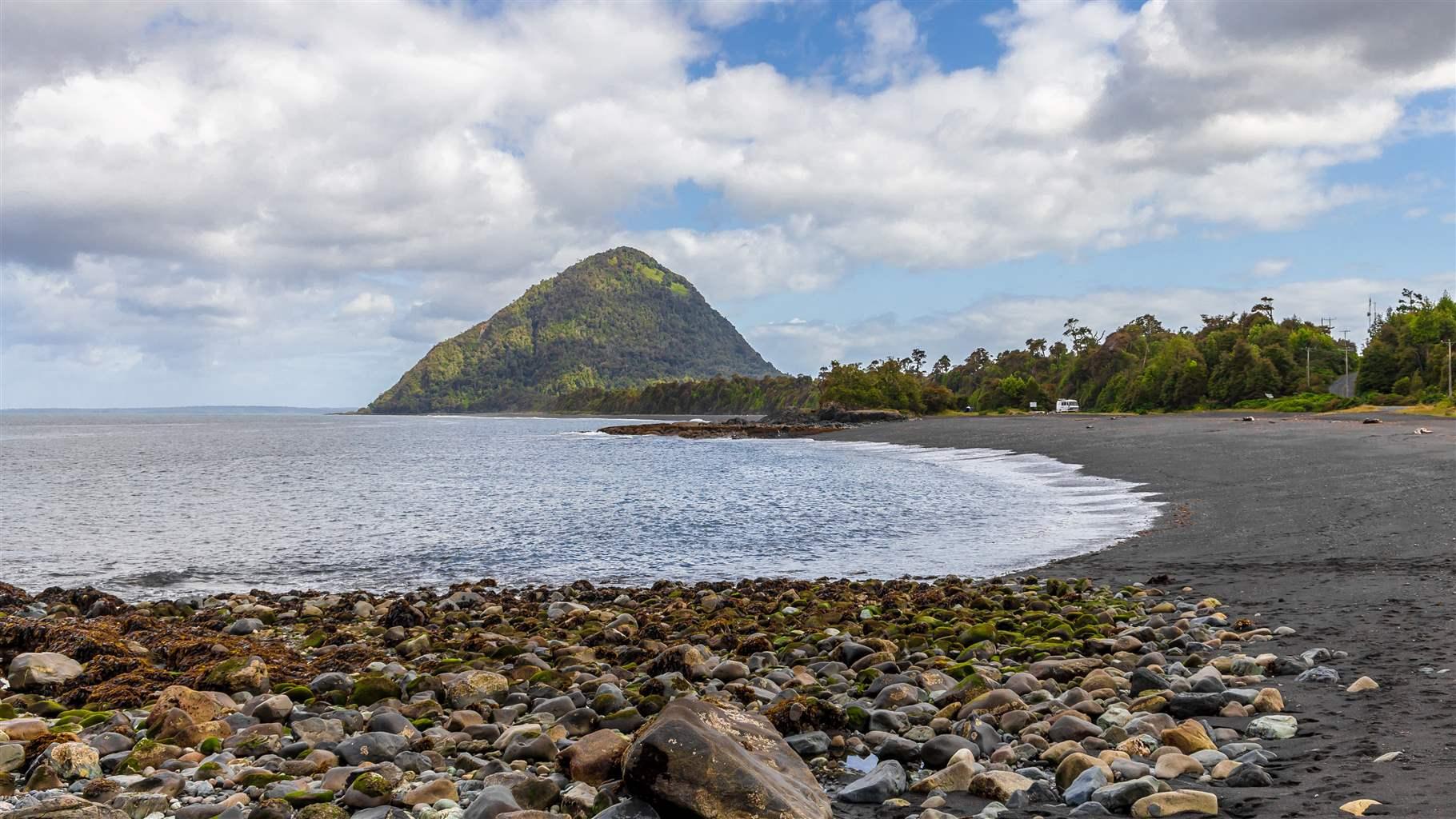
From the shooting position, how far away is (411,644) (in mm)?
11875

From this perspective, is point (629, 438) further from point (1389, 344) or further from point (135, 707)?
point (135, 707)

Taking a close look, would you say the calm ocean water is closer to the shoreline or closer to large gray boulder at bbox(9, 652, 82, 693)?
the shoreline

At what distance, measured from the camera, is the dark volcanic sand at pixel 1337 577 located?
19.3 feet

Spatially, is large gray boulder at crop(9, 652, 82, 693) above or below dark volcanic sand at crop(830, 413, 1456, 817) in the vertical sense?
below

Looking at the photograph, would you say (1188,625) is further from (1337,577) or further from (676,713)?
(676,713)

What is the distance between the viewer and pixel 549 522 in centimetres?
3122

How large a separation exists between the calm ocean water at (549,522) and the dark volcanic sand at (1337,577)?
2.45 meters

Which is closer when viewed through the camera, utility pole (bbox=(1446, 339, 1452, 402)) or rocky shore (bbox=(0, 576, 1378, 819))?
rocky shore (bbox=(0, 576, 1378, 819))

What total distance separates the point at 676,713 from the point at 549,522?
1022 inches

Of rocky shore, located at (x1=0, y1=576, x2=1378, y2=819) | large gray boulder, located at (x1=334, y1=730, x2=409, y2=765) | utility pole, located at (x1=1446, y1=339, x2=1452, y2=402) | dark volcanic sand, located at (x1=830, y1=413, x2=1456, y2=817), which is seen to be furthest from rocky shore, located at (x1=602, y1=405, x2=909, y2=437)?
large gray boulder, located at (x1=334, y1=730, x2=409, y2=765)

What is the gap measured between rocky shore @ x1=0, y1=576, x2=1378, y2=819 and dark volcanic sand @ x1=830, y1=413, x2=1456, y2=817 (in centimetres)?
26

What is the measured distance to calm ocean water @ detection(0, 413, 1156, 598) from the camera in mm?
21375

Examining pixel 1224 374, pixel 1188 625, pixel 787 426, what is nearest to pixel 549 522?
pixel 1188 625

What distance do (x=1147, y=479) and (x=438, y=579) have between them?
27.9m
